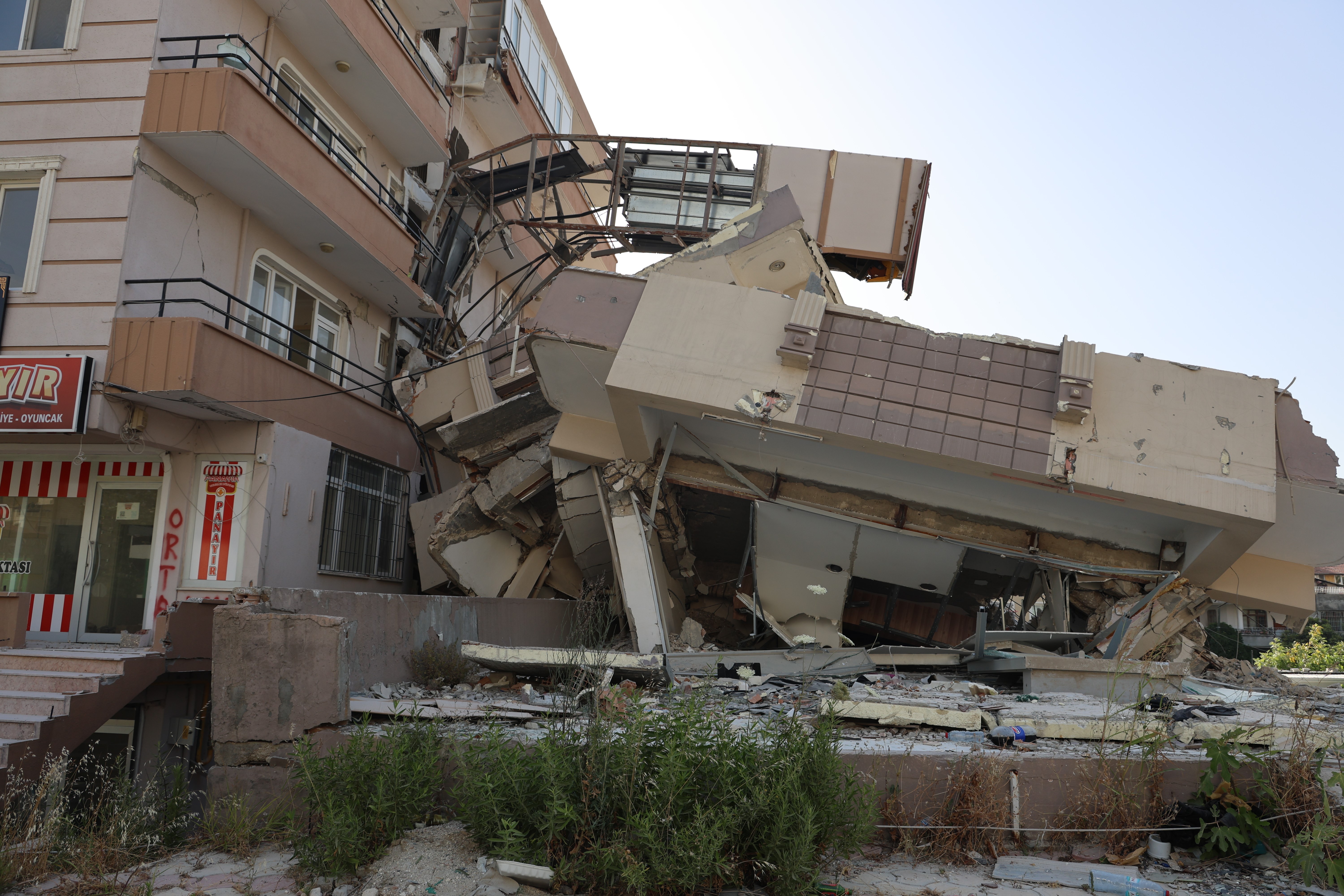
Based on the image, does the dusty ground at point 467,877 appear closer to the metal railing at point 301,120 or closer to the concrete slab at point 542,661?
the concrete slab at point 542,661

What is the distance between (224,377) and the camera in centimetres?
967

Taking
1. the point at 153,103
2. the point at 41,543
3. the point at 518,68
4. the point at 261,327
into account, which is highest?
the point at 518,68

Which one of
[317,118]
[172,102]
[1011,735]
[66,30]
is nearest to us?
[1011,735]

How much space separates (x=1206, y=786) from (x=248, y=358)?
9.93 m

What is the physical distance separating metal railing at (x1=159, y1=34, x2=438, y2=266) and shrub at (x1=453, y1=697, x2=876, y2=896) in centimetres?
788

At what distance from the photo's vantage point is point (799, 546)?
1051 cm

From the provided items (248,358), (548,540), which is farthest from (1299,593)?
(248,358)

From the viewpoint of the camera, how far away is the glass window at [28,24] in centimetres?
1003

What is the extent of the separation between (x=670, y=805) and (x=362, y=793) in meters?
1.73

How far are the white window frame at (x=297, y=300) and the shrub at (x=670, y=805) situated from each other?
7803mm

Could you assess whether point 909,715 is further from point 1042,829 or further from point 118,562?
point 118,562

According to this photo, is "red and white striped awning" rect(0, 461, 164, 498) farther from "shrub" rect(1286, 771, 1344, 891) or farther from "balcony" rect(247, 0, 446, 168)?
"shrub" rect(1286, 771, 1344, 891)

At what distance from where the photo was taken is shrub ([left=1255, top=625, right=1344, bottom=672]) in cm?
2123

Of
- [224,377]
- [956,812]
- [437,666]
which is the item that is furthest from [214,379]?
[956,812]
